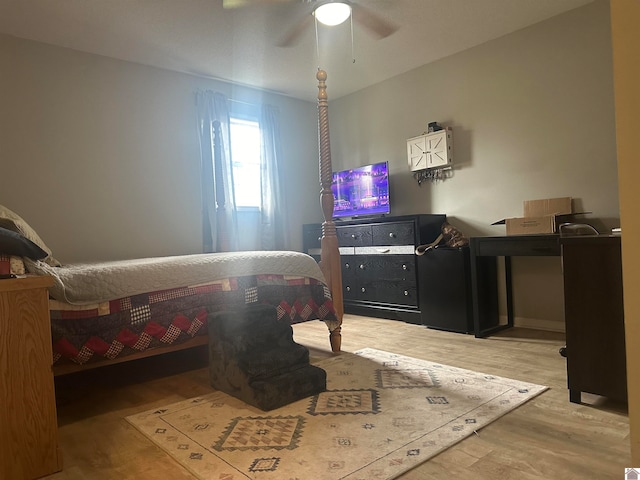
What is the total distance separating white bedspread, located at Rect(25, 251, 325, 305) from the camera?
206 centimetres

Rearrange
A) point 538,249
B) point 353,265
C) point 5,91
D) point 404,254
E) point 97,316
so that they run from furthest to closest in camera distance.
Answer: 1. point 353,265
2. point 404,254
3. point 5,91
4. point 538,249
5. point 97,316

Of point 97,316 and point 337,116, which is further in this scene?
point 337,116

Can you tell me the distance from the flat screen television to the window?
2.90 ft

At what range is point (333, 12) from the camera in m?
2.77

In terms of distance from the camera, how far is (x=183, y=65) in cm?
414

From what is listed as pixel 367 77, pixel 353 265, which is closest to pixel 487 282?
pixel 353 265

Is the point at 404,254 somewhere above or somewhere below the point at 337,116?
below

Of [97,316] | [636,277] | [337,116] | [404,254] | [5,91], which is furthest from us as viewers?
[337,116]

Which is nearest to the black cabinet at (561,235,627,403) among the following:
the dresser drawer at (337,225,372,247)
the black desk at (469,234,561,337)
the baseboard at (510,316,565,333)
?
the black desk at (469,234,561,337)

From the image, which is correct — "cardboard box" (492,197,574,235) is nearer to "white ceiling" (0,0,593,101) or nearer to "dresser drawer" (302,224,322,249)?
"white ceiling" (0,0,593,101)

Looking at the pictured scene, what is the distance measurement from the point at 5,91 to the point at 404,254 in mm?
3467

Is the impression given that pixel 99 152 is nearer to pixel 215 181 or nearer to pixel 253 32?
pixel 215 181

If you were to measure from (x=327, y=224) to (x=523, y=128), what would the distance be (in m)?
1.92

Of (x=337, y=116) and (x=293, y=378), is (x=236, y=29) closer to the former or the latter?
(x=337, y=116)
